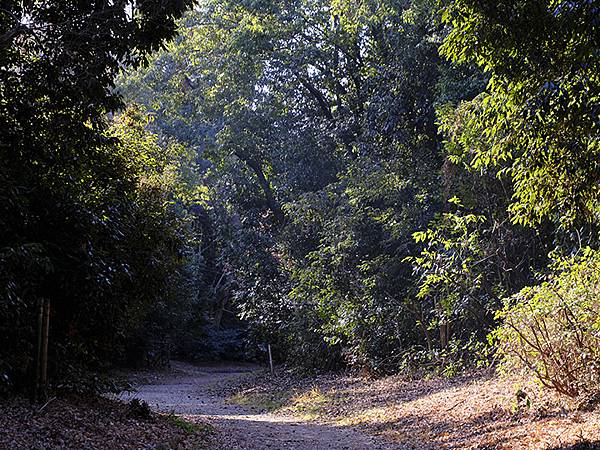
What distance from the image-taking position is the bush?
8.27 meters

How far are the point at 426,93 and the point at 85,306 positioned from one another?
40.6 feet

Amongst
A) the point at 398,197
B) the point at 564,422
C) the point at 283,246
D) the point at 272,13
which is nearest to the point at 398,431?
the point at 564,422

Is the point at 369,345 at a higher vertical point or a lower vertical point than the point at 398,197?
lower

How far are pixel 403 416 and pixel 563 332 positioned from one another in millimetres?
3912

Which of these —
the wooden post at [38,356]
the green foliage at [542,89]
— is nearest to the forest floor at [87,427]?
the wooden post at [38,356]

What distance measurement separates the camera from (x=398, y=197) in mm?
18297

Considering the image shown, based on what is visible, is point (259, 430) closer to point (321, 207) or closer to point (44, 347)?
point (44, 347)

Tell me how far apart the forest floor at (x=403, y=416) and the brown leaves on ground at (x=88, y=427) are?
805 millimetres

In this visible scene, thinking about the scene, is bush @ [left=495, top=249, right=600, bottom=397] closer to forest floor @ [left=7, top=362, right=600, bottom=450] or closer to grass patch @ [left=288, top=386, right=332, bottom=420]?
forest floor @ [left=7, top=362, right=600, bottom=450]

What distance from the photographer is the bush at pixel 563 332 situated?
325 inches

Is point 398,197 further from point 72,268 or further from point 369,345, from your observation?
point 72,268

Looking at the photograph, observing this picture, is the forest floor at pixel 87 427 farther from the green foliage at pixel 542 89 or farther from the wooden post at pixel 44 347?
the green foliage at pixel 542 89

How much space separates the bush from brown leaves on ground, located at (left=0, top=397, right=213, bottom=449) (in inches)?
201

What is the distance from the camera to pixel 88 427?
770 centimetres
